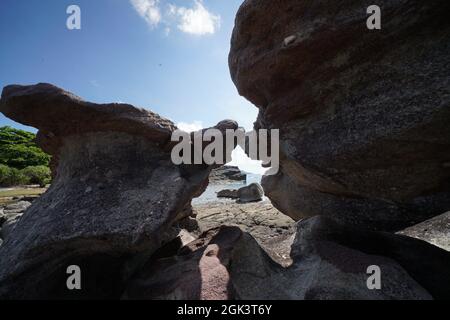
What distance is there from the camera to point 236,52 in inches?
163

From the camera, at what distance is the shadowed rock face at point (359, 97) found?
109 inches

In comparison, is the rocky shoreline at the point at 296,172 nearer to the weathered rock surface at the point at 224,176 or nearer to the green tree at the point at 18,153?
the weathered rock surface at the point at 224,176

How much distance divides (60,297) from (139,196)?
47.4 inches

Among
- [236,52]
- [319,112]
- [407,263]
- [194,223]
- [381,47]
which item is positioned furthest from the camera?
[194,223]

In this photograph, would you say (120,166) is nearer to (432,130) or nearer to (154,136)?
(154,136)

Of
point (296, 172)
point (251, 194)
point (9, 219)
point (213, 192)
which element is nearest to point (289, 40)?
point (296, 172)

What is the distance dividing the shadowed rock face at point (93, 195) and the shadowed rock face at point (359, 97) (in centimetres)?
108

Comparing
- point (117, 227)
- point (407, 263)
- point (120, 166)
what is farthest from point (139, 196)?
point (407, 263)

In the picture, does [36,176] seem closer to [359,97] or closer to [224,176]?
[224,176]

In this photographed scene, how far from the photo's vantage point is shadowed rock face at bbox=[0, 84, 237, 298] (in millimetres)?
2459

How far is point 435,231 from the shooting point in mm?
3102

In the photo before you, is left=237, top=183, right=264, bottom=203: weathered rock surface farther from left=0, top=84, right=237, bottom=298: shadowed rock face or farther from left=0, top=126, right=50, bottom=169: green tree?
left=0, top=126, right=50, bottom=169: green tree

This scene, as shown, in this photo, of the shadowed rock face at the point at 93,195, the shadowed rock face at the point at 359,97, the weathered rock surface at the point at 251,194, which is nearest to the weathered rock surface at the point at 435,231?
the shadowed rock face at the point at 359,97

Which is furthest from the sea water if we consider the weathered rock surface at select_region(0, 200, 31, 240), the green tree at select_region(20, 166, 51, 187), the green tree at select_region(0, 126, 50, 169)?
the green tree at select_region(0, 126, 50, 169)
